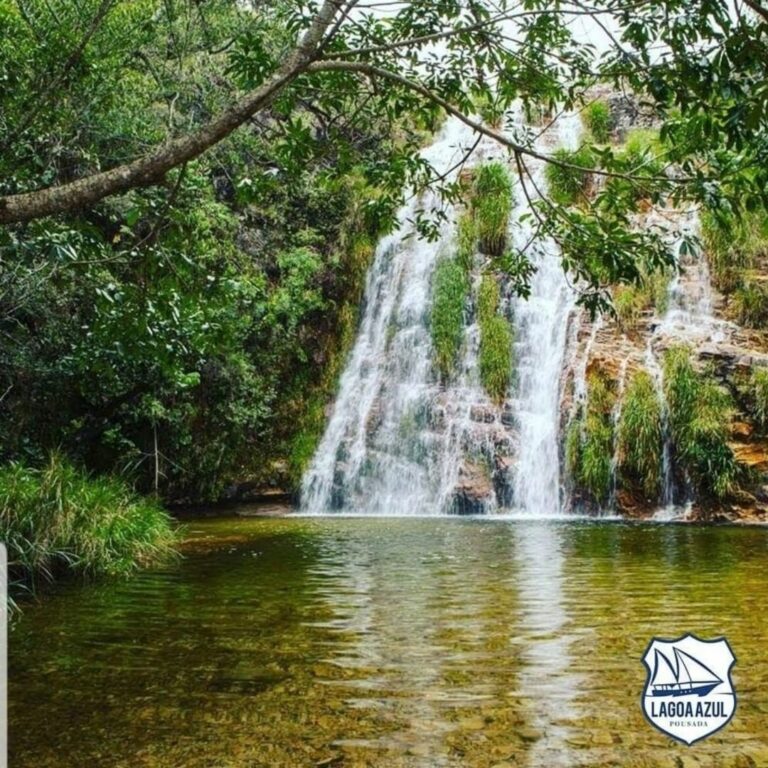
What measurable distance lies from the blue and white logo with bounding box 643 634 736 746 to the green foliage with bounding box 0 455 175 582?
516 centimetres

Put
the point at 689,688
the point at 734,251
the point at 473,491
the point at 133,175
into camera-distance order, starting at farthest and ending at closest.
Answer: the point at 734,251 → the point at 473,491 → the point at 133,175 → the point at 689,688

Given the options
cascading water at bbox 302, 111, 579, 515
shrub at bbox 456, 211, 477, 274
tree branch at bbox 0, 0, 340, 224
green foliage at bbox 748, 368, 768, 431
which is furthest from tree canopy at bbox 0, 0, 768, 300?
shrub at bbox 456, 211, 477, 274

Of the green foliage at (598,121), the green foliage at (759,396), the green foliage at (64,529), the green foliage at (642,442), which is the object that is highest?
the green foliage at (598,121)

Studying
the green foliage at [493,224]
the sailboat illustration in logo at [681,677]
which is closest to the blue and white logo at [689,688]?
the sailboat illustration in logo at [681,677]

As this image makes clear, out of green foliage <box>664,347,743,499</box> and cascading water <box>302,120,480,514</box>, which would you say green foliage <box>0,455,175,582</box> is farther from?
green foliage <box>664,347,743,499</box>

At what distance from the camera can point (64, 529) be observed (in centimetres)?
781

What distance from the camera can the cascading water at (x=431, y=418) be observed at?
15.7 metres

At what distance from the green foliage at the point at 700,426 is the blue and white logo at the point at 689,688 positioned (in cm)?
996

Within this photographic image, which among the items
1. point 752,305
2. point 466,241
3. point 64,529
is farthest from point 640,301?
point 64,529

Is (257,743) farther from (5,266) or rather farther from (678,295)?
(678,295)

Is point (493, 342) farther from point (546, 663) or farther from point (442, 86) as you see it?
point (546, 663)

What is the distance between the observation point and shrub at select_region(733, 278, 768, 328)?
16.0 metres

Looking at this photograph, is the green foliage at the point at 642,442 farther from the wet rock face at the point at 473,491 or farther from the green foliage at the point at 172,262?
the green foliage at the point at 172,262

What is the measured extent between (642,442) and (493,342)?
13.8ft
